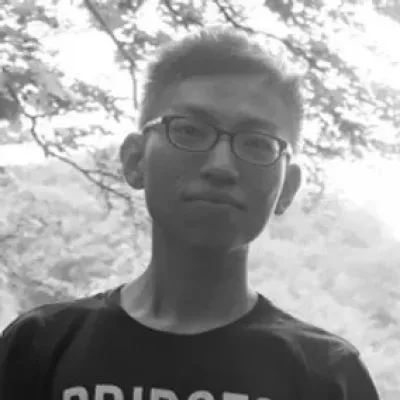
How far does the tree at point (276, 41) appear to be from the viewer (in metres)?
1.66

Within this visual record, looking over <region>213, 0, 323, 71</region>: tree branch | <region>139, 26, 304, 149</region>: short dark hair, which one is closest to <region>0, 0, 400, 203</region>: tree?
<region>213, 0, 323, 71</region>: tree branch

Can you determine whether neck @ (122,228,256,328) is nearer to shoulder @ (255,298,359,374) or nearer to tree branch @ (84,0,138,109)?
shoulder @ (255,298,359,374)

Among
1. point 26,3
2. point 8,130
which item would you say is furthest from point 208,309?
point 8,130

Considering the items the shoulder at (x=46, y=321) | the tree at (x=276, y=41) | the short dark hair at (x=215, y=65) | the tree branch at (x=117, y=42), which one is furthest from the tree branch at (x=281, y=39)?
the shoulder at (x=46, y=321)

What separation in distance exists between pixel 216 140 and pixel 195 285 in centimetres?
11

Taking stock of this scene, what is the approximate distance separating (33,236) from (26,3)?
768mm

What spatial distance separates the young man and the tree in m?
1.12

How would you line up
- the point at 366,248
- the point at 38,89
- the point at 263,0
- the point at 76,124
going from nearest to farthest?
the point at 263,0
the point at 38,89
the point at 76,124
the point at 366,248

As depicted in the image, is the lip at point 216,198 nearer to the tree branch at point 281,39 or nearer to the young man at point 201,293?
the young man at point 201,293

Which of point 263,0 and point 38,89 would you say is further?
point 38,89

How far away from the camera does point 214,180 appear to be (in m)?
0.47

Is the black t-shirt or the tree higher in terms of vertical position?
the black t-shirt

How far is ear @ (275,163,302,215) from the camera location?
0.54 meters

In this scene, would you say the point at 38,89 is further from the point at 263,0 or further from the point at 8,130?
the point at 263,0
